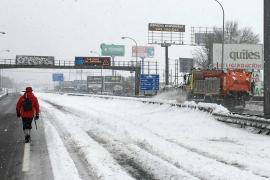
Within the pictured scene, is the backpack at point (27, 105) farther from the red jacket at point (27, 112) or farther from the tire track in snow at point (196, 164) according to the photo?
the tire track in snow at point (196, 164)

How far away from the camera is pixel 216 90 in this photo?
36719mm

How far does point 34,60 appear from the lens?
85.1 meters

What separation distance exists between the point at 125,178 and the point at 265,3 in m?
11.6

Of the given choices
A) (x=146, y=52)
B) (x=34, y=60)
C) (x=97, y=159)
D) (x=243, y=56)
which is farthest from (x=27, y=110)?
(x=146, y=52)

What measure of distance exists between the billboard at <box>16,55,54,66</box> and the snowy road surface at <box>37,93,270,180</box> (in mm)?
66458

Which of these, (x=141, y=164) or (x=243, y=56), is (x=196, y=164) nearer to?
(x=141, y=164)

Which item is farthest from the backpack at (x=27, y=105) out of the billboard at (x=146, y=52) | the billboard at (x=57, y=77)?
the billboard at (x=57, y=77)

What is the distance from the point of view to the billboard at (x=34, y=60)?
271 ft

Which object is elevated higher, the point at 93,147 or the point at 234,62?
the point at 234,62

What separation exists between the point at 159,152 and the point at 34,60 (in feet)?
251

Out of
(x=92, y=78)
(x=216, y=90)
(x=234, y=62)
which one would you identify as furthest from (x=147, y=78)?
(x=92, y=78)

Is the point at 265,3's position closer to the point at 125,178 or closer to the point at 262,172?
the point at 262,172

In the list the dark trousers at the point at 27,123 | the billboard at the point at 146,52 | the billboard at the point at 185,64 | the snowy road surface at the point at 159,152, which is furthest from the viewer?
the billboard at the point at 146,52

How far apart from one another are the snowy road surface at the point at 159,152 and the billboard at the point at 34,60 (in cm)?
6646
